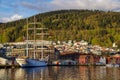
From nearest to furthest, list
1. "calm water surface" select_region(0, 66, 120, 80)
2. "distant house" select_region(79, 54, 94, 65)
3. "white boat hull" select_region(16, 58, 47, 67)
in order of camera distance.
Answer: "calm water surface" select_region(0, 66, 120, 80)
"white boat hull" select_region(16, 58, 47, 67)
"distant house" select_region(79, 54, 94, 65)

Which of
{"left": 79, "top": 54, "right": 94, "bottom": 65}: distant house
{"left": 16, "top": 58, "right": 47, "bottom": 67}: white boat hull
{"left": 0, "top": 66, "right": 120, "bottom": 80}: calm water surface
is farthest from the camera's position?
{"left": 79, "top": 54, "right": 94, "bottom": 65}: distant house

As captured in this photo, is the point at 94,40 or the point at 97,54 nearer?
the point at 97,54

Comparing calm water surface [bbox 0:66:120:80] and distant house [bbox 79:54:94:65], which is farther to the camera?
distant house [bbox 79:54:94:65]

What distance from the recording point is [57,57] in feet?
506

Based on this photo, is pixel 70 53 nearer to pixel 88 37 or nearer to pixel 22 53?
pixel 22 53

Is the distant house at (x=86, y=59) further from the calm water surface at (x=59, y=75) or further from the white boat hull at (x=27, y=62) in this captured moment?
the calm water surface at (x=59, y=75)

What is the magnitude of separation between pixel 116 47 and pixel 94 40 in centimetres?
1428

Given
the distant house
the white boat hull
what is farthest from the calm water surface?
the distant house

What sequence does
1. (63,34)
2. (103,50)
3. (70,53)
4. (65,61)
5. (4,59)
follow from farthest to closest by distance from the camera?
(63,34)
(103,50)
(70,53)
(65,61)
(4,59)

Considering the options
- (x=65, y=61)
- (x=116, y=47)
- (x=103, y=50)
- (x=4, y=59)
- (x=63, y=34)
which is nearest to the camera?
(x=4, y=59)

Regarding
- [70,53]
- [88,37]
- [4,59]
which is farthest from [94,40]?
[4,59]

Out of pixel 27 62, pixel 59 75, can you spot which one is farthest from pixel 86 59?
pixel 59 75

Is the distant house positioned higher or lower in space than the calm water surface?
lower

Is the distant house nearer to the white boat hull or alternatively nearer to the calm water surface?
the white boat hull
